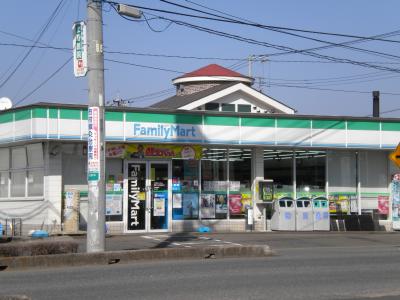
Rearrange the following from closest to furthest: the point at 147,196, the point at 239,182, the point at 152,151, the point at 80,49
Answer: the point at 80,49 < the point at 147,196 < the point at 152,151 < the point at 239,182

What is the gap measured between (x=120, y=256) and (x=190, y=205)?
8.98 meters

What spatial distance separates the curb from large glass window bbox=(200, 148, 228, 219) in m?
7.72

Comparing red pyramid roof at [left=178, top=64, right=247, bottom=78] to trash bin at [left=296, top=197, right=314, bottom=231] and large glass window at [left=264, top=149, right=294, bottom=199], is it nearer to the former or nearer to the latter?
large glass window at [left=264, top=149, right=294, bottom=199]

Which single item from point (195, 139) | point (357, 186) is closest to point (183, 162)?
point (195, 139)

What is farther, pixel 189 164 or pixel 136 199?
pixel 189 164

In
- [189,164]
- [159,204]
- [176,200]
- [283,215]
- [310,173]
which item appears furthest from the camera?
[310,173]

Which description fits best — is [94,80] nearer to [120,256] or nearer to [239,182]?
[120,256]

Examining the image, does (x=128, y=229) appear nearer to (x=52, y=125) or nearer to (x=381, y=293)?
(x=52, y=125)

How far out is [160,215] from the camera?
76.3 ft

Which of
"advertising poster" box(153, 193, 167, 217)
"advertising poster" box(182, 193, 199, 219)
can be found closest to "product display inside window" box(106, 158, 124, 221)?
"advertising poster" box(153, 193, 167, 217)

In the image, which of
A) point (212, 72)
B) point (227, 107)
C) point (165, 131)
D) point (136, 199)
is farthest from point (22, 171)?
point (212, 72)

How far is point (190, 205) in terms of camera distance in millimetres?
23781

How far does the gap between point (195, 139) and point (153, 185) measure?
2.22 metres

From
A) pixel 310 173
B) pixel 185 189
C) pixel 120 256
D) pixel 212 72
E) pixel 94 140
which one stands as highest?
pixel 212 72
